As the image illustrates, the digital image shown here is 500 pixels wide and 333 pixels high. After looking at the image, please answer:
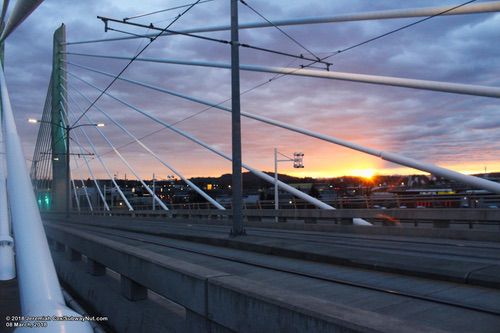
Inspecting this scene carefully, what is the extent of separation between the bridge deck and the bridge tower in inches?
1667

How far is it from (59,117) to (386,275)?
Result: 50222mm

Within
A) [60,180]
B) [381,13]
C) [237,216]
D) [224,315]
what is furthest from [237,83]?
[60,180]

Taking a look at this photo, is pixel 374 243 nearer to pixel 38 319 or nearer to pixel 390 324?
pixel 390 324

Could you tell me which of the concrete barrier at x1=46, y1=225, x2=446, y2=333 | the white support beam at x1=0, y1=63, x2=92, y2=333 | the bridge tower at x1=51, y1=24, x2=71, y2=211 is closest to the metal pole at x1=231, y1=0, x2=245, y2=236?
the concrete barrier at x1=46, y1=225, x2=446, y2=333

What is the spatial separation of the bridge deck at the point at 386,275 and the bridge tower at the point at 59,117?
139 feet

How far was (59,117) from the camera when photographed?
2096 inches

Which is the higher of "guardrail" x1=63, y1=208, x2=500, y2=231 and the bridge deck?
"guardrail" x1=63, y1=208, x2=500, y2=231

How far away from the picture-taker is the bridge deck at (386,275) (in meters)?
6.19

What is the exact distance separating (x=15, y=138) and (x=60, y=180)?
4889 centimetres

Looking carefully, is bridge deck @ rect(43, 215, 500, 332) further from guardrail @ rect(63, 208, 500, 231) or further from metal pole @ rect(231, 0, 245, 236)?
guardrail @ rect(63, 208, 500, 231)

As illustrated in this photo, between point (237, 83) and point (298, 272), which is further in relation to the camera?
point (237, 83)

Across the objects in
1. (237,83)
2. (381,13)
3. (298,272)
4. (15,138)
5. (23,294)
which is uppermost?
(381,13)

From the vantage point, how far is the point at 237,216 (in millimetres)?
14000

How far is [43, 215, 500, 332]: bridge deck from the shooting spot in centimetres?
619
